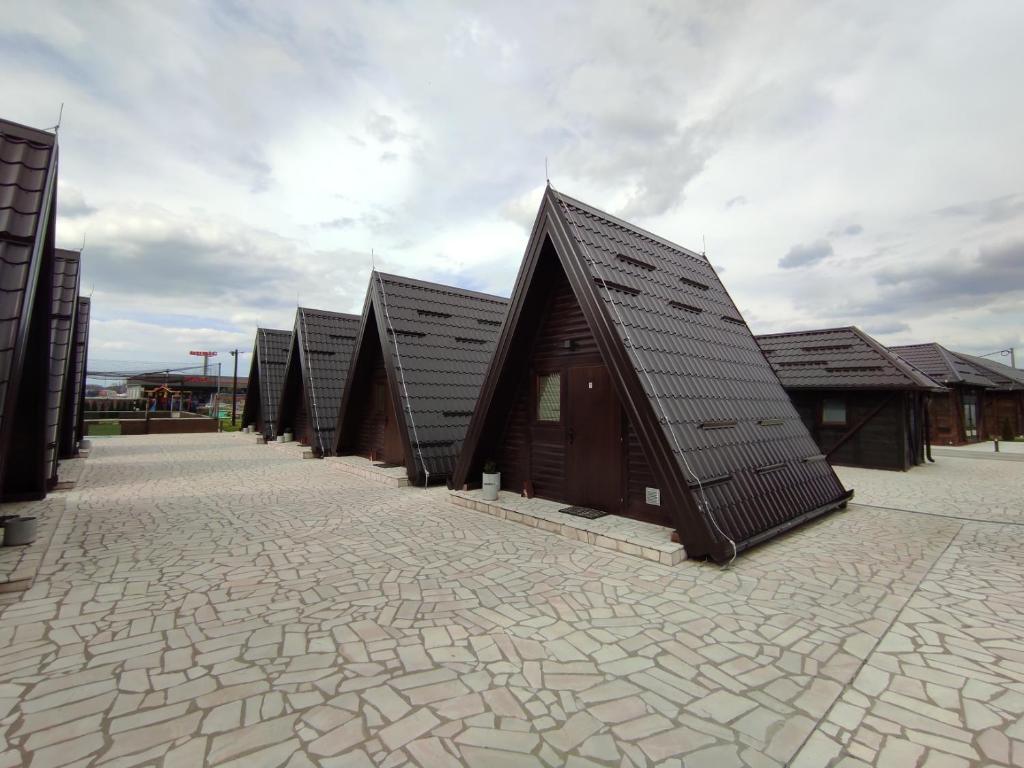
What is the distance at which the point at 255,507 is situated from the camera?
8.16 metres

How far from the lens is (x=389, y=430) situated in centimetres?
1210

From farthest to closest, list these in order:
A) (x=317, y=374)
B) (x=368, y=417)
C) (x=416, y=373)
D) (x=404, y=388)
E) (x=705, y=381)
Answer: (x=317, y=374)
(x=368, y=417)
(x=416, y=373)
(x=404, y=388)
(x=705, y=381)

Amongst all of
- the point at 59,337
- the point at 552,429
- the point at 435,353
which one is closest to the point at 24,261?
the point at 59,337

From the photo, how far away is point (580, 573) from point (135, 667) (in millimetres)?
3847

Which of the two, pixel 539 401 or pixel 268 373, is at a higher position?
pixel 268 373

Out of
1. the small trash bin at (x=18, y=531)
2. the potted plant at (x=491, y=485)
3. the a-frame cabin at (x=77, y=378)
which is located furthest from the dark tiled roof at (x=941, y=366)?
the a-frame cabin at (x=77, y=378)

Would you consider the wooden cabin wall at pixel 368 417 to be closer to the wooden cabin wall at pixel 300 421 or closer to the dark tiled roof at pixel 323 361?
the dark tiled roof at pixel 323 361

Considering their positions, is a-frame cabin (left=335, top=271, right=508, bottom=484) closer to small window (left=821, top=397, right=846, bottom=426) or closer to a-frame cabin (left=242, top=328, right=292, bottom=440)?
a-frame cabin (left=242, top=328, right=292, bottom=440)

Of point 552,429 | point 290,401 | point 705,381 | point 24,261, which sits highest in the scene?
point 24,261

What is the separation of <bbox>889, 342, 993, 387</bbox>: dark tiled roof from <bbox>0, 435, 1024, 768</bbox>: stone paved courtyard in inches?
607

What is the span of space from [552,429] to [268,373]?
57.7 ft

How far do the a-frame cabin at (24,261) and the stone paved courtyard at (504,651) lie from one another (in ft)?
7.03

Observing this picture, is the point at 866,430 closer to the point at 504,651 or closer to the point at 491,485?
the point at 491,485

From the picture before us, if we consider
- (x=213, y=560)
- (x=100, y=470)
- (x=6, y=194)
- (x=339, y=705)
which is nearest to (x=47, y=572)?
(x=213, y=560)
